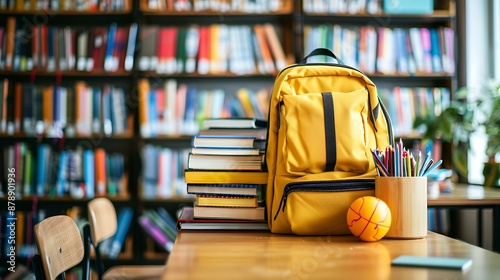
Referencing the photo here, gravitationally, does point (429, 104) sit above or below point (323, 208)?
above

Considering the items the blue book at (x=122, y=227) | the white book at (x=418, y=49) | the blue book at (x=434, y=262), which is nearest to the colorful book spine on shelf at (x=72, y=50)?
the blue book at (x=122, y=227)

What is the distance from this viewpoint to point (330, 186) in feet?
5.04

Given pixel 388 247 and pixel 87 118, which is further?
pixel 87 118

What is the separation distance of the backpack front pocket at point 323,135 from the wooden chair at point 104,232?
876 millimetres

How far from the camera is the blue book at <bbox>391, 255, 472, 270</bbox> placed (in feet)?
3.79

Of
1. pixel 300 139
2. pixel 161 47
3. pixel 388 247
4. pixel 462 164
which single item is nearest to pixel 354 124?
pixel 300 139

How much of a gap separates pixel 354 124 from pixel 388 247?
12.8 inches

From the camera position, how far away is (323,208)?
1.55 metres

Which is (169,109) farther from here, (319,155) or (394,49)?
(319,155)

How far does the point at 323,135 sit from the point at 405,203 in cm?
25

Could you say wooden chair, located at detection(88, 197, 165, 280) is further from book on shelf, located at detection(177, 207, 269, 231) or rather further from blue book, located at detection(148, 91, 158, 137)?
blue book, located at detection(148, 91, 158, 137)

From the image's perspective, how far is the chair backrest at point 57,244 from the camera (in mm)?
1354

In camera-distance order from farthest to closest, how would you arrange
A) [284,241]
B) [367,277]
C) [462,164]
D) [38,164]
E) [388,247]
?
[38,164]
[462,164]
[284,241]
[388,247]
[367,277]

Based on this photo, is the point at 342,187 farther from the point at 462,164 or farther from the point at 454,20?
the point at 454,20
